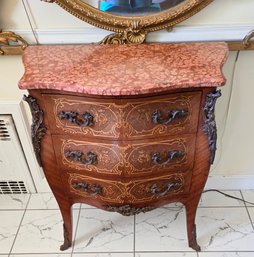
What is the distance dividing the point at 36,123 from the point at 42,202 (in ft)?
2.71

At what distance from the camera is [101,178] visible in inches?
43.3

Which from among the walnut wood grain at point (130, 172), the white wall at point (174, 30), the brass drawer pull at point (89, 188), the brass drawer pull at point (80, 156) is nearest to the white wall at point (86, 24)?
the white wall at point (174, 30)

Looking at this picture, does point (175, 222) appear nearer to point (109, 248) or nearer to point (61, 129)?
point (109, 248)

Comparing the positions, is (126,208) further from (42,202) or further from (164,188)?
(42,202)

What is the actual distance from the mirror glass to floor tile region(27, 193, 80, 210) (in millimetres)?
1085

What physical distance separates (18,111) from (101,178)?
1.99ft

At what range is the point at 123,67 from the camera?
97 cm

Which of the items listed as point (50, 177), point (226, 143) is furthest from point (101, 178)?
point (226, 143)

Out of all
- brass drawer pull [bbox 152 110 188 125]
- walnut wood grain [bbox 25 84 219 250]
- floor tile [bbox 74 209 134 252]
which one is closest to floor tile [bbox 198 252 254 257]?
walnut wood grain [bbox 25 84 219 250]

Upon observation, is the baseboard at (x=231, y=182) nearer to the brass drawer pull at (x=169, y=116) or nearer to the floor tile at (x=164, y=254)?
the floor tile at (x=164, y=254)

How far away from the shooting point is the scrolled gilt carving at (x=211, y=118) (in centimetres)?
92

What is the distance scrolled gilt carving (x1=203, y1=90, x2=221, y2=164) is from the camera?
3.01 ft

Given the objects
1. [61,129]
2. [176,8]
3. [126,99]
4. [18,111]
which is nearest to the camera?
[126,99]

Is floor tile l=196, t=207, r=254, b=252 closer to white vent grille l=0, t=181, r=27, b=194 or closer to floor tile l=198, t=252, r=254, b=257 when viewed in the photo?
floor tile l=198, t=252, r=254, b=257
